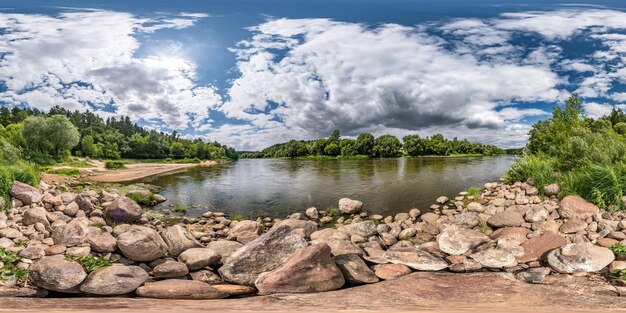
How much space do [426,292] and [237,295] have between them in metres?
2.03

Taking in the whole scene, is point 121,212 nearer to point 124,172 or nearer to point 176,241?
point 176,241

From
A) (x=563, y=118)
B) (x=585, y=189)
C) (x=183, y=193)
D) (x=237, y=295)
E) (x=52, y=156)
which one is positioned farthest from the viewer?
(x=52, y=156)

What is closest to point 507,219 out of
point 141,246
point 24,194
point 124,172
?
point 141,246

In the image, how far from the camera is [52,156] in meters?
13.3

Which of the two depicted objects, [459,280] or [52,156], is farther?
[52,156]

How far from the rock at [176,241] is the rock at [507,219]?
5176 mm

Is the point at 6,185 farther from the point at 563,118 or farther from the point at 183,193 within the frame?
the point at 563,118

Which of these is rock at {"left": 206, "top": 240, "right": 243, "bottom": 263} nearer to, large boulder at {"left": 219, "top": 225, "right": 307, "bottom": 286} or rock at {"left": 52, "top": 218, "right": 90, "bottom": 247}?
large boulder at {"left": 219, "top": 225, "right": 307, "bottom": 286}

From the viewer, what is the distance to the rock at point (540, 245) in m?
4.38

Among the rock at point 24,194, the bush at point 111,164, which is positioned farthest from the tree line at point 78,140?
the rock at point 24,194

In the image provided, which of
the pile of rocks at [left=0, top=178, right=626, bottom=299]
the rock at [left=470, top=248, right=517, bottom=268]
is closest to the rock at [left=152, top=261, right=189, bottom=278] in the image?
the pile of rocks at [left=0, top=178, right=626, bottom=299]

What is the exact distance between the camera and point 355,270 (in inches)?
156

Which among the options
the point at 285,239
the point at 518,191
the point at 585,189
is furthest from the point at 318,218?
the point at 585,189

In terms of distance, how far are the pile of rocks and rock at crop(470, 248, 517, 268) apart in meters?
0.01
